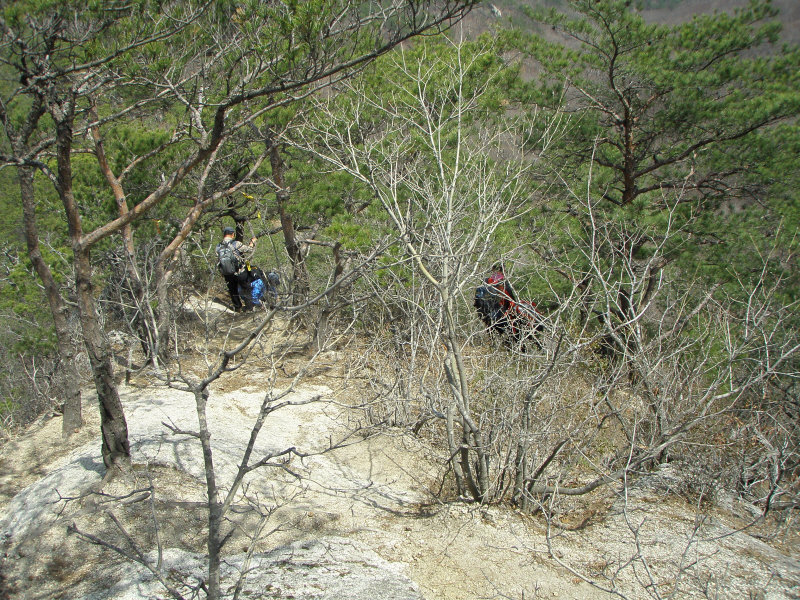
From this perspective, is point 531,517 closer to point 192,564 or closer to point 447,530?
point 447,530

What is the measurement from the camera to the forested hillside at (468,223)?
13.3 ft

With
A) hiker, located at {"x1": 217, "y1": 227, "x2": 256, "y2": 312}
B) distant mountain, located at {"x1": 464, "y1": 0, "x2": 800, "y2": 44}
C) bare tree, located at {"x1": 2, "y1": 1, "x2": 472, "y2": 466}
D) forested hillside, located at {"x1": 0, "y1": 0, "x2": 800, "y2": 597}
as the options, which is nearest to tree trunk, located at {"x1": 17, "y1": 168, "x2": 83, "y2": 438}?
forested hillside, located at {"x1": 0, "y1": 0, "x2": 800, "y2": 597}

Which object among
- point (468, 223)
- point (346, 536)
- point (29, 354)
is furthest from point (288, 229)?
point (346, 536)

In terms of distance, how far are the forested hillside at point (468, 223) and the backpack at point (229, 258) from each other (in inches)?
13.4

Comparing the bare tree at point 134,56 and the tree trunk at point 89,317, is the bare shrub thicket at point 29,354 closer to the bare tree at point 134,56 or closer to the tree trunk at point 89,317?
the tree trunk at point 89,317

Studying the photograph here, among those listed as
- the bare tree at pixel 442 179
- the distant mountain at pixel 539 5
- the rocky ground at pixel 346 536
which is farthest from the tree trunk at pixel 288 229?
the distant mountain at pixel 539 5

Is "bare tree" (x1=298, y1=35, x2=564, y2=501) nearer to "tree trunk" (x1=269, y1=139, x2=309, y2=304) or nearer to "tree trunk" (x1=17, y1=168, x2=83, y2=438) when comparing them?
"tree trunk" (x1=269, y1=139, x2=309, y2=304)

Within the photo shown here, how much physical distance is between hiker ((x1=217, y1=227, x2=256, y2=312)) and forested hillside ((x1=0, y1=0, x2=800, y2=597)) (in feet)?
0.46

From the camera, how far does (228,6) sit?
4062mm

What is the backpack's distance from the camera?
7.97 m

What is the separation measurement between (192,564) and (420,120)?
5523 mm

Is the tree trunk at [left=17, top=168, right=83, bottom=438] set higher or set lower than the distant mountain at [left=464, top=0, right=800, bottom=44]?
lower

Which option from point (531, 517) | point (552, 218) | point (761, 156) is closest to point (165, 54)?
point (531, 517)

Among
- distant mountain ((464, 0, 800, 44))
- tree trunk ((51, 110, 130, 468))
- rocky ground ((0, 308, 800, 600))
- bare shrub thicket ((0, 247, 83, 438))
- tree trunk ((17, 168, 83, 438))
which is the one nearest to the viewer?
rocky ground ((0, 308, 800, 600))
